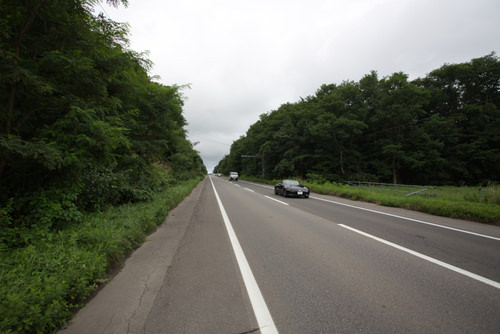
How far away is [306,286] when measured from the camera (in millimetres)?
2461

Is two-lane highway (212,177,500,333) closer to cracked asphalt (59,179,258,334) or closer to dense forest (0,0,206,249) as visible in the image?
cracked asphalt (59,179,258,334)

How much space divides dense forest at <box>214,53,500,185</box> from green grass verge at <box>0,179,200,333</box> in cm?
2472

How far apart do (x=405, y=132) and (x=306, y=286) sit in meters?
32.2

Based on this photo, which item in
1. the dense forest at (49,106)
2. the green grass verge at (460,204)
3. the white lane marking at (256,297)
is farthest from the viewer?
the green grass verge at (460,204)

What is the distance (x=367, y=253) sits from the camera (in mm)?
3521

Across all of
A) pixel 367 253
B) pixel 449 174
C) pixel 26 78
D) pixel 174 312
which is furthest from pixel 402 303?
pixel 449 174

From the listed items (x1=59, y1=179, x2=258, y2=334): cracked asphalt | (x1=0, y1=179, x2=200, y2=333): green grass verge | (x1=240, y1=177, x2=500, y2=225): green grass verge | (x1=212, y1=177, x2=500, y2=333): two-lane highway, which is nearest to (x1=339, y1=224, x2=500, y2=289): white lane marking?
(x1=212, y1=177, x2=500, y2=333): two-lane highway

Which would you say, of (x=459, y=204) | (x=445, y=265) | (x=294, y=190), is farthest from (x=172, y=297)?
(x=294, y=190)

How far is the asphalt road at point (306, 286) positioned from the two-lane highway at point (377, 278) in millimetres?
14

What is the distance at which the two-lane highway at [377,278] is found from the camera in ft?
6.06

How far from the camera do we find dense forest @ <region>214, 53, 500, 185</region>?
24.3 meters

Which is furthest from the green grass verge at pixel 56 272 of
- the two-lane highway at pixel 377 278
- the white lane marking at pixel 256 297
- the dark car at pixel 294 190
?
the dark car at pixel 294 190

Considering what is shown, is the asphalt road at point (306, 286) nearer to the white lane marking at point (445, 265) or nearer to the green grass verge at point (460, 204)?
the white lane marking at point (445, 265)

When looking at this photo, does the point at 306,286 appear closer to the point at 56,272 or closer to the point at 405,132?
the point at 56,272
